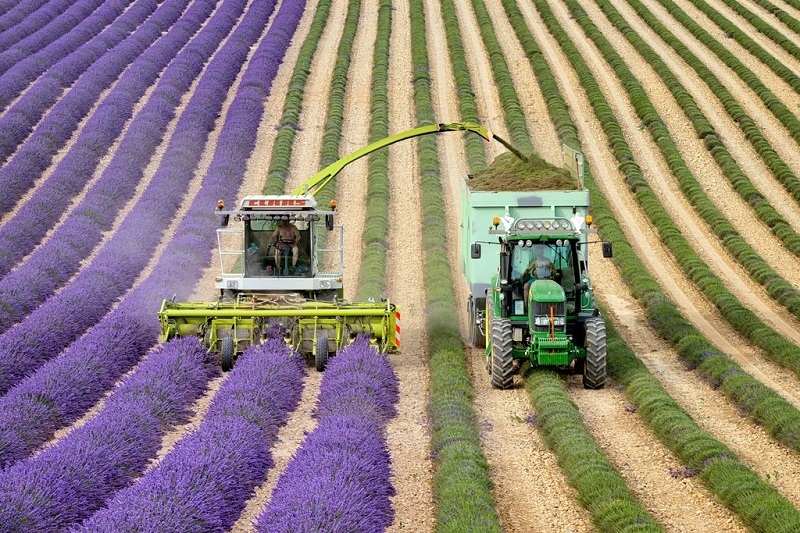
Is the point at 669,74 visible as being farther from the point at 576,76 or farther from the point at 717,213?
the point at 717,213

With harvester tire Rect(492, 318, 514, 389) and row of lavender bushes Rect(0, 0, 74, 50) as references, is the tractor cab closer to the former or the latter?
harvester tire Rect(492, 318, 514, 389)

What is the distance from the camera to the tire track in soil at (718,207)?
2747 centimetres

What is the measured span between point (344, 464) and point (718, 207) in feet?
81.4

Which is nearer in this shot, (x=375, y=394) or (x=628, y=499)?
(x=628, y=499)

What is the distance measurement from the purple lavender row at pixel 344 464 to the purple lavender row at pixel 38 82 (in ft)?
75.8

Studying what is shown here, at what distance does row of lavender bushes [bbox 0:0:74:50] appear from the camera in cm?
5188

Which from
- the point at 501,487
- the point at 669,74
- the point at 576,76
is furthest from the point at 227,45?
the point at 501,487

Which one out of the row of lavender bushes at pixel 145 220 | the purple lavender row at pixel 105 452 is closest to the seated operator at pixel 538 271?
the purple lavender row at pixel 105 452

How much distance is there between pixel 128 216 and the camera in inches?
1339

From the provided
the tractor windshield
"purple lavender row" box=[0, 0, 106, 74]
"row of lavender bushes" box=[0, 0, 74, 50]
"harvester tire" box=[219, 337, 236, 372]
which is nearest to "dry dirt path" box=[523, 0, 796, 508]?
the tractor windshield

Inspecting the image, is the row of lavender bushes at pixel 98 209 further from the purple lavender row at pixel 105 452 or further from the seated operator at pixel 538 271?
the seated operator at pixel 538 271

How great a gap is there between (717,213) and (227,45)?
83.6ft

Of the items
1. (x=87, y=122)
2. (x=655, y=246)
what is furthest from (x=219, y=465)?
(x=87, y=122)

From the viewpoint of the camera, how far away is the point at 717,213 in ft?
114
